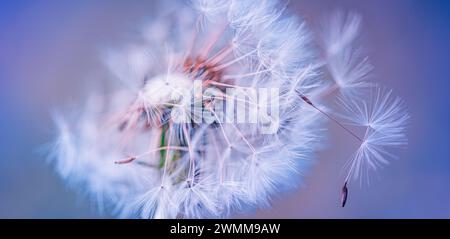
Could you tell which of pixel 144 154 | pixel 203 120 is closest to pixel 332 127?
pixel 203 120

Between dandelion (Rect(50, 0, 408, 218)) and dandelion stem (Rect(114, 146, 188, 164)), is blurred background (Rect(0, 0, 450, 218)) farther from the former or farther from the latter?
dandelion stem (Rect(114, 146, 188, 164))

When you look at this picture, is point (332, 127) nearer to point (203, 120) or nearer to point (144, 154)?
point (203, 120)

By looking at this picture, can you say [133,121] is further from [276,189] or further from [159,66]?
[276,189]

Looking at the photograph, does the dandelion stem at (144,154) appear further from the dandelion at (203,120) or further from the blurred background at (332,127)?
the blurred background at (332,127)

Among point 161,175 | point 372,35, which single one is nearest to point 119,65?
point 161,175

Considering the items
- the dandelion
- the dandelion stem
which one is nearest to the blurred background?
the dandelion
